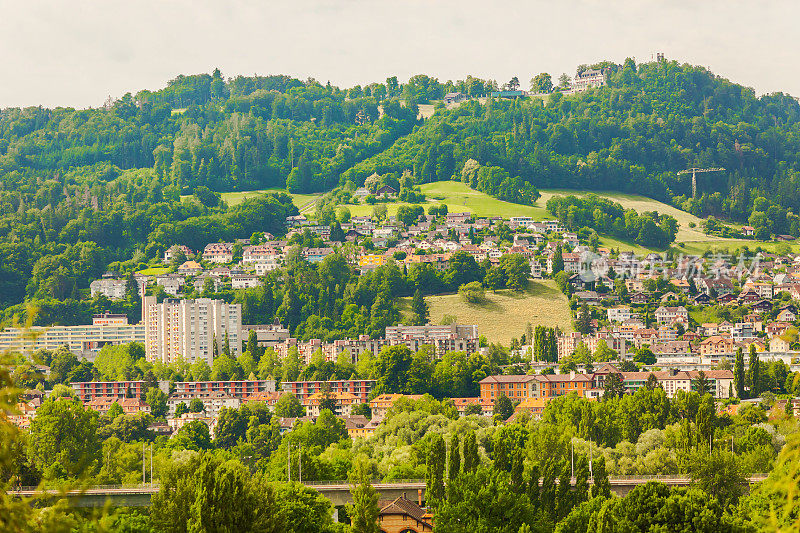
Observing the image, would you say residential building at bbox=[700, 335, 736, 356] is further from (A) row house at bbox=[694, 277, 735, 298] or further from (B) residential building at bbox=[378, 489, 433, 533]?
(B) residential building at bbox=[378, 489, 433, 533]

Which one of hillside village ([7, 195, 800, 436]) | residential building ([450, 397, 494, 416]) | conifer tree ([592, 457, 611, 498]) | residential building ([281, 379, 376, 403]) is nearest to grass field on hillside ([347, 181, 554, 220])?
hillside village ([7, 195, 800, 436])

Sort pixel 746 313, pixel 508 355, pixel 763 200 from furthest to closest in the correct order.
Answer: pixel 763 200
pixel 746 313
pixel 508 355

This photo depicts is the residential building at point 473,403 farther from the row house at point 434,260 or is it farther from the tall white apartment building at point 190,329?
the row house at point 434,260

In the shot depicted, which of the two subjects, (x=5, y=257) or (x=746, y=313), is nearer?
(x=746, y=313)

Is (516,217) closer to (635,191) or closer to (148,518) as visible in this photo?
A: (635,191)

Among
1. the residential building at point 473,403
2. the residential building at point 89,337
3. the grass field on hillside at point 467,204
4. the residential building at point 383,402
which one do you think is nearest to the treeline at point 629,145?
the grass field on hillside at point 467,204

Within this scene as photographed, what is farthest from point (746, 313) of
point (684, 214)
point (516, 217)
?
point (684, 214)

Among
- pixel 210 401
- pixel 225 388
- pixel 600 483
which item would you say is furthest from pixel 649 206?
pixel 600 483
